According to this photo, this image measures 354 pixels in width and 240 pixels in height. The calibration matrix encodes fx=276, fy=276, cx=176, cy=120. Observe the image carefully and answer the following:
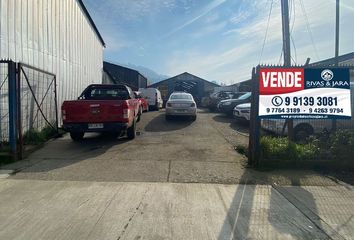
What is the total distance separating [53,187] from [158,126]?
773 cm

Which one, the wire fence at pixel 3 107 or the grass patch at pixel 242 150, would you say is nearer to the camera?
the grass patch at pixel 242 150

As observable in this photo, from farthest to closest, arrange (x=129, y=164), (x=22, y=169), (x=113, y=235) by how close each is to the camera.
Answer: (x=129, y=164)
(x=22, y=169)
(x=113, y=235)

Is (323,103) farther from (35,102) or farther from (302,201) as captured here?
(35,102)

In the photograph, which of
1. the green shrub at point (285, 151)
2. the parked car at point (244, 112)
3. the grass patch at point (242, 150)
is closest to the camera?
the green shrub at point (285, 151)

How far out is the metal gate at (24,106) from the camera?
6.58m

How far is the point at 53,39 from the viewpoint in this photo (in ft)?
36.5

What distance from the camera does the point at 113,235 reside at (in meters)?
3.29

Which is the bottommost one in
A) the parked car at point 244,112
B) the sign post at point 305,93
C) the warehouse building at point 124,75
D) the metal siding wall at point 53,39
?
the parked car at point 244,112

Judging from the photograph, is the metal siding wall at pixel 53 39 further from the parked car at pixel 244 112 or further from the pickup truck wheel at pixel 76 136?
the parked car at pixel 244 112

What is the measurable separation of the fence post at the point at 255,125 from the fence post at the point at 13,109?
5.58 meters

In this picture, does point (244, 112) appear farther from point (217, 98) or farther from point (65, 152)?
point (217, 98)

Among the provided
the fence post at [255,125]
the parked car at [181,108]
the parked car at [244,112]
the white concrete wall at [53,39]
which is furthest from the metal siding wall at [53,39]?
the parked car at [244,112]

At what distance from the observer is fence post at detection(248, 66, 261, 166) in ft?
20.4

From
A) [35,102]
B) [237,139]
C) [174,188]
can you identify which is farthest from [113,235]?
[35,102]
